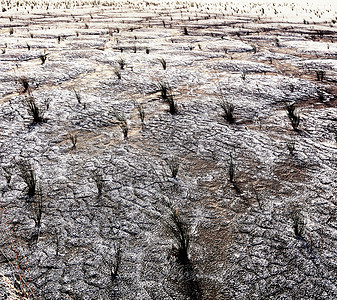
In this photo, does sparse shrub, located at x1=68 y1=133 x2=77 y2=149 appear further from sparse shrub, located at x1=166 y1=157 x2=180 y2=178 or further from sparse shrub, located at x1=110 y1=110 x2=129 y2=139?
sparse shrub, located at x1=166 y1=157 x2=180 y2=178

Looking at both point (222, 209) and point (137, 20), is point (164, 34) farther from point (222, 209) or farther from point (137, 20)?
point (222, 209)

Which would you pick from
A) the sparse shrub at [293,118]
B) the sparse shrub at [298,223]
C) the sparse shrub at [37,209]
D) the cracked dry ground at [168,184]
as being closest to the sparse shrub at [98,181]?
the cracked dry ground at [168,184]

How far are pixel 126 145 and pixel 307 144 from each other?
6.13ft

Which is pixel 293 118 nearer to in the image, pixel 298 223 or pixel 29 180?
pixel 298 223

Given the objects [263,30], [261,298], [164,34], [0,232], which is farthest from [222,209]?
[263,30]

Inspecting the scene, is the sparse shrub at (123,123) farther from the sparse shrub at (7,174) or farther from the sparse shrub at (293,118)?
the sparse shrub at (293,118)

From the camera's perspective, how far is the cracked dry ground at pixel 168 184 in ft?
6.05

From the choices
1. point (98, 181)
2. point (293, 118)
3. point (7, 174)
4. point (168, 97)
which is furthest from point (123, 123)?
point (293, 118)

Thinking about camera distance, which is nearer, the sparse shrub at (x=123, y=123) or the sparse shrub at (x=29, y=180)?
the sparse shrub at (x=29, y=180)

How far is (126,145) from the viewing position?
10.8 ft

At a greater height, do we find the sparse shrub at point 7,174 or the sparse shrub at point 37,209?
the sparse shrub at point 7,174

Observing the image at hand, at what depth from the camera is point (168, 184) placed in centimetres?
269

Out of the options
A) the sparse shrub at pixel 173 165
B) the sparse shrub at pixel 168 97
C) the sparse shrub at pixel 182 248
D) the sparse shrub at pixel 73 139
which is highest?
the sparse shrub at pixel 168 97

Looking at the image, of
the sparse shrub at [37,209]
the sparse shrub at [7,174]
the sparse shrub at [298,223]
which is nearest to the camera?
the sparse shrub at [298,223]
